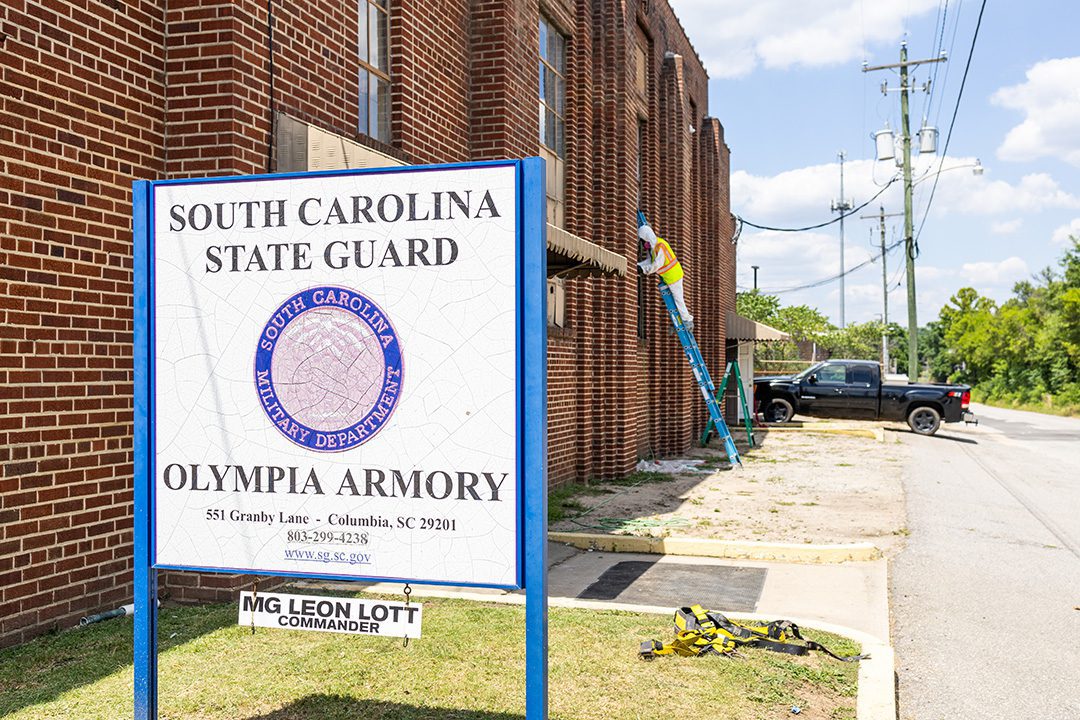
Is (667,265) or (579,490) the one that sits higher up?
(667,265)

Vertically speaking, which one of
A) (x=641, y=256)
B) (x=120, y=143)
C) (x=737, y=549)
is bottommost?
(x=737, y=549)

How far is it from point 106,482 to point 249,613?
2633 mm

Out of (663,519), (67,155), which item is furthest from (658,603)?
(67,155)

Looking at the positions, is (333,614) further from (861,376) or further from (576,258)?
(861,376)

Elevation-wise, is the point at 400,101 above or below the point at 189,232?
above

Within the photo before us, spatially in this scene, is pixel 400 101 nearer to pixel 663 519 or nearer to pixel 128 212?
pixel 128 212

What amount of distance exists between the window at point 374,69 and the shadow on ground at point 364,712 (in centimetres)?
538

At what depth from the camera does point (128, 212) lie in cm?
614

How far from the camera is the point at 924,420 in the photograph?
84.7 ft

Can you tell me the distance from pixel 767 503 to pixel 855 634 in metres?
6.40

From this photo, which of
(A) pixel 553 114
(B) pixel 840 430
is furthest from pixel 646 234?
(B) pixel 840 430

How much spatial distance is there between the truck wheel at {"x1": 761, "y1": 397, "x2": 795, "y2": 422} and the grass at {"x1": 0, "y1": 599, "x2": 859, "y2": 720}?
74.2 feet

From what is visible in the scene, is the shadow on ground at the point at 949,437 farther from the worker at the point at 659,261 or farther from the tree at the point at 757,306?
the tree at the point at 757,306

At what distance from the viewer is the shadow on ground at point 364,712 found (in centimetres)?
439
